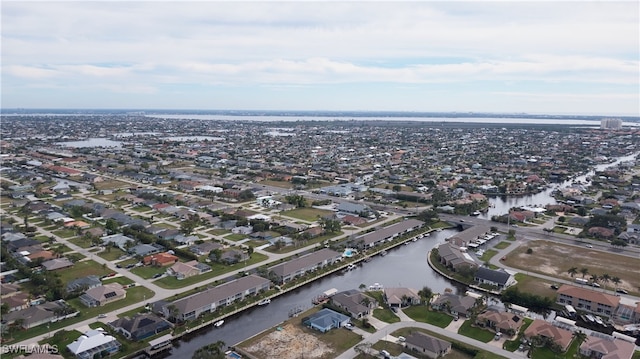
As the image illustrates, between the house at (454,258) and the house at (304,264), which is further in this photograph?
the house at (454,258)

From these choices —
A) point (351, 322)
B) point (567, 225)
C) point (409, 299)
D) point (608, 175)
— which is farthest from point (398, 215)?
point (608, 175)

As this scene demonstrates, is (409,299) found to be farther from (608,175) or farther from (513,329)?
(608,175)

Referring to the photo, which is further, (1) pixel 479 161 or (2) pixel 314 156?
(2) pixel 314 156

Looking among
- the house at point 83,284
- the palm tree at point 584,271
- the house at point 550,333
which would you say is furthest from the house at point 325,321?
the palm tree at point 584,271

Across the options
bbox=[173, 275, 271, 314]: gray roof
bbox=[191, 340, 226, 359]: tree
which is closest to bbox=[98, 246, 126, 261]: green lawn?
bbox=[173, 275, 271, 314]: gray roof

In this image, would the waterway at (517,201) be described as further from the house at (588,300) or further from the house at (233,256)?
the house at (233,256)

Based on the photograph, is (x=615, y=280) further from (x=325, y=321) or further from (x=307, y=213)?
(x=307, y=213)

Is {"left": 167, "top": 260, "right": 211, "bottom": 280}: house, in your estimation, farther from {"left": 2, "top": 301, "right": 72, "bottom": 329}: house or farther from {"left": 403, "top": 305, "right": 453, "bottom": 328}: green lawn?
{"left": 403, "top": 305, "right": 453, "bottom": 328}: green lawn

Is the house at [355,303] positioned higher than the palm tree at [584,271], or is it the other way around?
the palm tree at [584,271]
